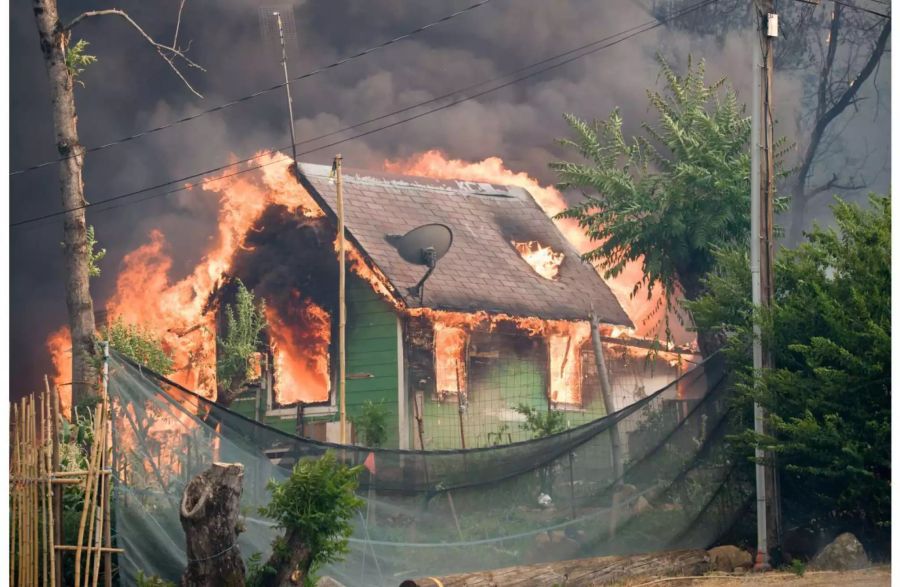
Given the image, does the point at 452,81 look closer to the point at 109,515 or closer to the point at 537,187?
the point at 537,187

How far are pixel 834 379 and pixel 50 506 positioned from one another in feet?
18.6

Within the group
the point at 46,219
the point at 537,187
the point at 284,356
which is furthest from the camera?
the point at 537,187

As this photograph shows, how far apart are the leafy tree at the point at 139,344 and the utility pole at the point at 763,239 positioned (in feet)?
21.3

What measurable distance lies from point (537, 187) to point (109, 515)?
843cm

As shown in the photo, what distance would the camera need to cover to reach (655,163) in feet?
49.8

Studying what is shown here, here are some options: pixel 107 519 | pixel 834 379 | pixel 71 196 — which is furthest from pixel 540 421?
pixel 107 519

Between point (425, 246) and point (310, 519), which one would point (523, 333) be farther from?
point (310, 519)

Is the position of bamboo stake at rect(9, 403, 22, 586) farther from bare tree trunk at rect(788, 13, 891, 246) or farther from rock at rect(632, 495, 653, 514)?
bare tree trunk at rect(788, 13, 891, 246)

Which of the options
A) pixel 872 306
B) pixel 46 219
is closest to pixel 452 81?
pixel 46 219

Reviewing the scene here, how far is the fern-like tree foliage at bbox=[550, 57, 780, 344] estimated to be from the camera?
46.8 ft

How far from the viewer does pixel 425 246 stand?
14641mm

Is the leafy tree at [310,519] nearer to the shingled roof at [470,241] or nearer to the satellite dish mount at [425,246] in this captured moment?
the shingled roof at [470,241]

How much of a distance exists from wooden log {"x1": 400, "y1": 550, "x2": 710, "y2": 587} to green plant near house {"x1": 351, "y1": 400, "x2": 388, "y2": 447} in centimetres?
448

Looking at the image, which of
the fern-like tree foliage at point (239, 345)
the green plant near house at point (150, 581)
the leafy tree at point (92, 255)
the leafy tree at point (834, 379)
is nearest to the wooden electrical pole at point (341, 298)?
the fern-like tree foliage at point (239, 345)
